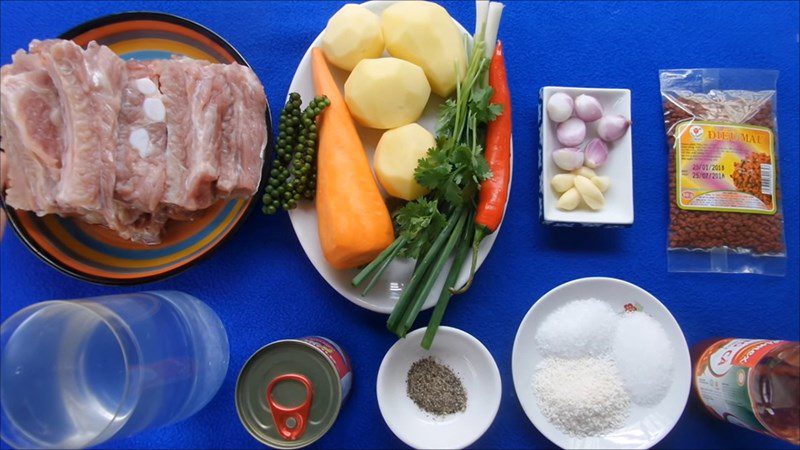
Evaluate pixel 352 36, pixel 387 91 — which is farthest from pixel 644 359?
pixel 352 36

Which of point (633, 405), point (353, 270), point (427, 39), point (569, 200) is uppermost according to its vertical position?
point (427, 39)

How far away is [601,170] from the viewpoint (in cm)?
129

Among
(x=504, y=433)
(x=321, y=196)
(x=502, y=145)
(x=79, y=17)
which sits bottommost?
(x=504, y=433)

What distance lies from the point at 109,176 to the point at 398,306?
2.01 feet

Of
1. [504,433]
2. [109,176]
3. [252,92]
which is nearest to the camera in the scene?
[109,176]

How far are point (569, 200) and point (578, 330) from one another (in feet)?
0.94

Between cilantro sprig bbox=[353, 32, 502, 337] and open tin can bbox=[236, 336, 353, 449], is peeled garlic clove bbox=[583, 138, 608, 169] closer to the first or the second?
cilantro sprig bbox=[353, 32, 502, 337]

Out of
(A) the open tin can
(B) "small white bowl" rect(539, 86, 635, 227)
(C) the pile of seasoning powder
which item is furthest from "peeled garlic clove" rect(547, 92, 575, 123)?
(A) the open tin can

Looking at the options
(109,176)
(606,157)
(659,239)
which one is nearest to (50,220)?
(109,176)

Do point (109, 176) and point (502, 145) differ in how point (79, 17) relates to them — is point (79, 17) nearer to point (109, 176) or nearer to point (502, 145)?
point (109, 176)

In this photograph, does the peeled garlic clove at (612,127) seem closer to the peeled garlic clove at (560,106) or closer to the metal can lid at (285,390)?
the peeled garlic clove at (560,106)

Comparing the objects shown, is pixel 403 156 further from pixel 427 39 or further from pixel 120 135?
pixel 120 135

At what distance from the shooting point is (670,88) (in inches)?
53.2

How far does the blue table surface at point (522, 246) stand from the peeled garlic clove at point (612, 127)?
13cm
